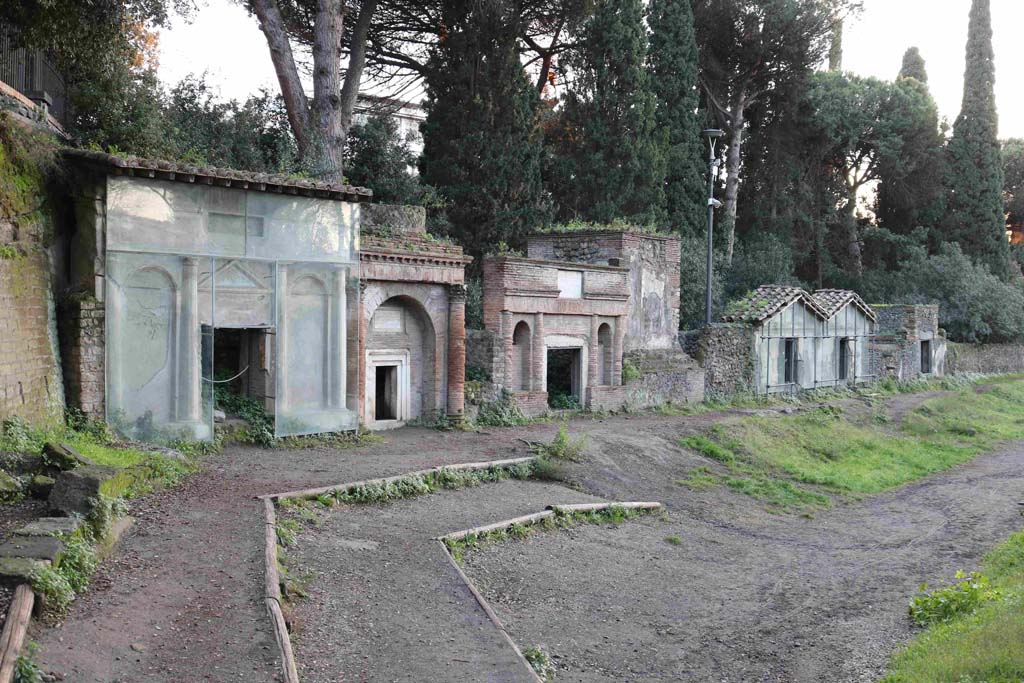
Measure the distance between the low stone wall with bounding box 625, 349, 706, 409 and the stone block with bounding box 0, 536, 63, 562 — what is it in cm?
1780

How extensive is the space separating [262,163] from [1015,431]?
23035 millimetres

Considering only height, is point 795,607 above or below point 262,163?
below

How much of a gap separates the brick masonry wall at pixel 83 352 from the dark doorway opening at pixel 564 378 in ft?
37.3

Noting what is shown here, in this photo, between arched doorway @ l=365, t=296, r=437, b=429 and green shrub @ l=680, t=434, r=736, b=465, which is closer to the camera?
arched doorway @ l=365, t=296, r=437, b=429

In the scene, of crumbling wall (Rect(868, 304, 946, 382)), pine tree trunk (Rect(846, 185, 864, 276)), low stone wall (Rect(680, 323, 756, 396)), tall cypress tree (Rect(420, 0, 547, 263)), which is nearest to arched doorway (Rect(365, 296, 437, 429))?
tall cypress tree (Rect(420, 0, 547, 263))

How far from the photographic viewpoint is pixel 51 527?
8.15 meters

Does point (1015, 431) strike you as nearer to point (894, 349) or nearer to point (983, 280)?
point (894, 349)

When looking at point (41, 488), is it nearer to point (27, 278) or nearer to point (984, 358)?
point (27, 278)

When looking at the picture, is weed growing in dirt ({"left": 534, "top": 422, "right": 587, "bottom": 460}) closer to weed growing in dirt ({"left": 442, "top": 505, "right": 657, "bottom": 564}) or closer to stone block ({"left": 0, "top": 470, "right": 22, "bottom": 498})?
weed growing in dirt ({"left": 442, "top": 505, "right": 657, "bottom": 564})

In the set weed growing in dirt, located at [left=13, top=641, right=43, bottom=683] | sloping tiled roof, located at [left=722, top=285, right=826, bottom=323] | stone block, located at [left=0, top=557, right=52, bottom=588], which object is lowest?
weed growing in dirt, located at [left=13, top=641, right=43, bottom=683]

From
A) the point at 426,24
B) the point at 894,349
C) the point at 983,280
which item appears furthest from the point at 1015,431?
the point at 426,24

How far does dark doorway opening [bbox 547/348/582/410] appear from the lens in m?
23.2

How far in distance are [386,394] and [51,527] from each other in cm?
1144

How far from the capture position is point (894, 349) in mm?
34656
